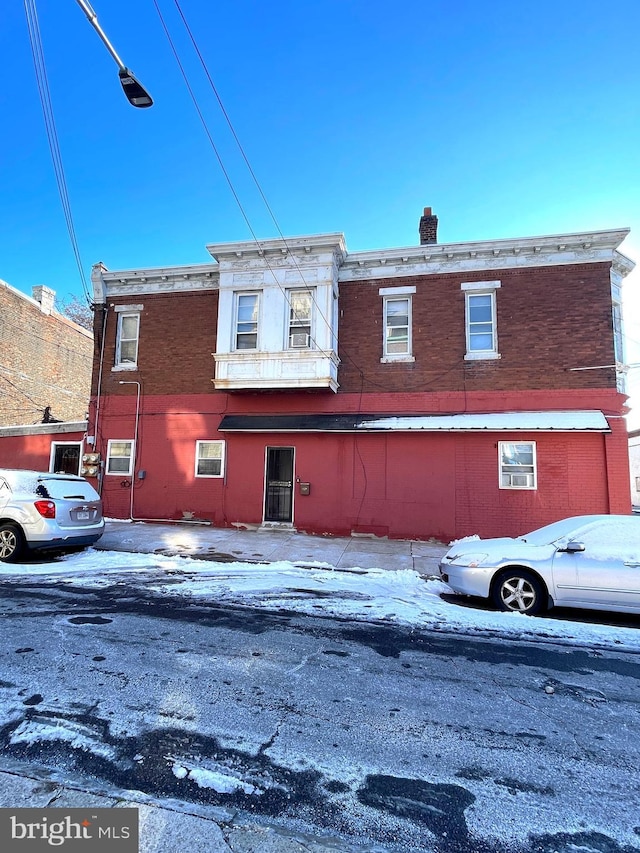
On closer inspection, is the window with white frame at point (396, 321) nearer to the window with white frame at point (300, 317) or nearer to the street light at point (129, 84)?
the window with white frame at point (300, 317)

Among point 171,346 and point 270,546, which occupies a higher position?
point 171,346

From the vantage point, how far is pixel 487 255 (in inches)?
489

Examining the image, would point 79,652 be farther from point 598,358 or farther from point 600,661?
point 598,358

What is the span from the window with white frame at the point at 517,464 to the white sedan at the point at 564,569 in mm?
5147

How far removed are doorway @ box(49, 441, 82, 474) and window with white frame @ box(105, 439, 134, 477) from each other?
1538 millimetres

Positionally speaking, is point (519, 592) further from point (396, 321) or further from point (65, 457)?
point (65, 457)

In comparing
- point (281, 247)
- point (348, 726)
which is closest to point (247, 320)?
point (281, 247)

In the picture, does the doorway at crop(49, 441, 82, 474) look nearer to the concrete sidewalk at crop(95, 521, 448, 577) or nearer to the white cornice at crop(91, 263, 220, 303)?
the concrete sidewalk at crop(95, 521, 448, 577)

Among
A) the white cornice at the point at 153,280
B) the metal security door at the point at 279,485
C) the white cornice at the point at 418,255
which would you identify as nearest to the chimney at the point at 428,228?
the white cornice at the point at 418,255

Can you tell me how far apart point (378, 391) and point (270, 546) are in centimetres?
504

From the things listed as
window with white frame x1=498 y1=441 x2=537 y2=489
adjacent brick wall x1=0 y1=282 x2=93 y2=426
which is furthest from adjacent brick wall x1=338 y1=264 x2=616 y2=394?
adjacent brick wall x1=0 y1=282 x2=93 y2=426

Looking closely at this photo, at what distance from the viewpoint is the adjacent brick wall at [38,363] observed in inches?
780

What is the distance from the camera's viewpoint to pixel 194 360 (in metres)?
13.9

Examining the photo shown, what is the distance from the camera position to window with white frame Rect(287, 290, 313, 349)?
1280 centimetres
